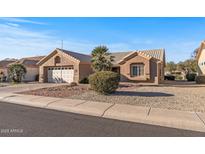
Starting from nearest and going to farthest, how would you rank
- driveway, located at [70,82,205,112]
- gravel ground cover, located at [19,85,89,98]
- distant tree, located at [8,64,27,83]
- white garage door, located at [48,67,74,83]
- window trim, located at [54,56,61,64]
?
1. driveway, located at [70,82,205,112]
2. gravel ground cover, located at [19,85,89,98]
3. white garage door, located at [48,67,74,83]
4. window trim, located at [54,56,61,64]
5. distant tree, located at [8,64,27,83]

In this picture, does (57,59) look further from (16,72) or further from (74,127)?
(74,127)

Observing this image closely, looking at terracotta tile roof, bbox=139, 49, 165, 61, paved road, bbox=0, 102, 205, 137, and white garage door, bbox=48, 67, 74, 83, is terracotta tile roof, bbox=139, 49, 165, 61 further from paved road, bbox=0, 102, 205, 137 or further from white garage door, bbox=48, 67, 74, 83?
paved road, bbox=0, 102, 205, 137

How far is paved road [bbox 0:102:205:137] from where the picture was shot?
553 cm

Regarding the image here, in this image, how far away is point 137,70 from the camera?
2405cm

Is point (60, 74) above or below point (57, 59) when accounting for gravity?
below

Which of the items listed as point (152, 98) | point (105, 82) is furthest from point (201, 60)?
point (105, 82)

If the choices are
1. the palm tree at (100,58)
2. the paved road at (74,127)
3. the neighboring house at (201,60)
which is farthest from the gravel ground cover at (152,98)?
the neighboring house at (201,60)

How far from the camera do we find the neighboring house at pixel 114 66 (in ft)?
76.4

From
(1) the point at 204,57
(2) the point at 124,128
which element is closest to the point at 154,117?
(2) the point at 124,128

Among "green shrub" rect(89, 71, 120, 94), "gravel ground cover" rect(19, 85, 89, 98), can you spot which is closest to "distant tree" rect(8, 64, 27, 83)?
"gravel ground cover" rect(19, 85, 89, 98)

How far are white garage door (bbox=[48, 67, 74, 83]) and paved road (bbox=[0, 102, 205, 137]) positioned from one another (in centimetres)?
1905

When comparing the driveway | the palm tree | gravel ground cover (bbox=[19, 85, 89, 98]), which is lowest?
the driveway

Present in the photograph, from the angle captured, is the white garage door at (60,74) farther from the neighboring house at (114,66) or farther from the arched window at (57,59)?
the arched window at (57,59)

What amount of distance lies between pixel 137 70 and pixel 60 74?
11.1 meters
